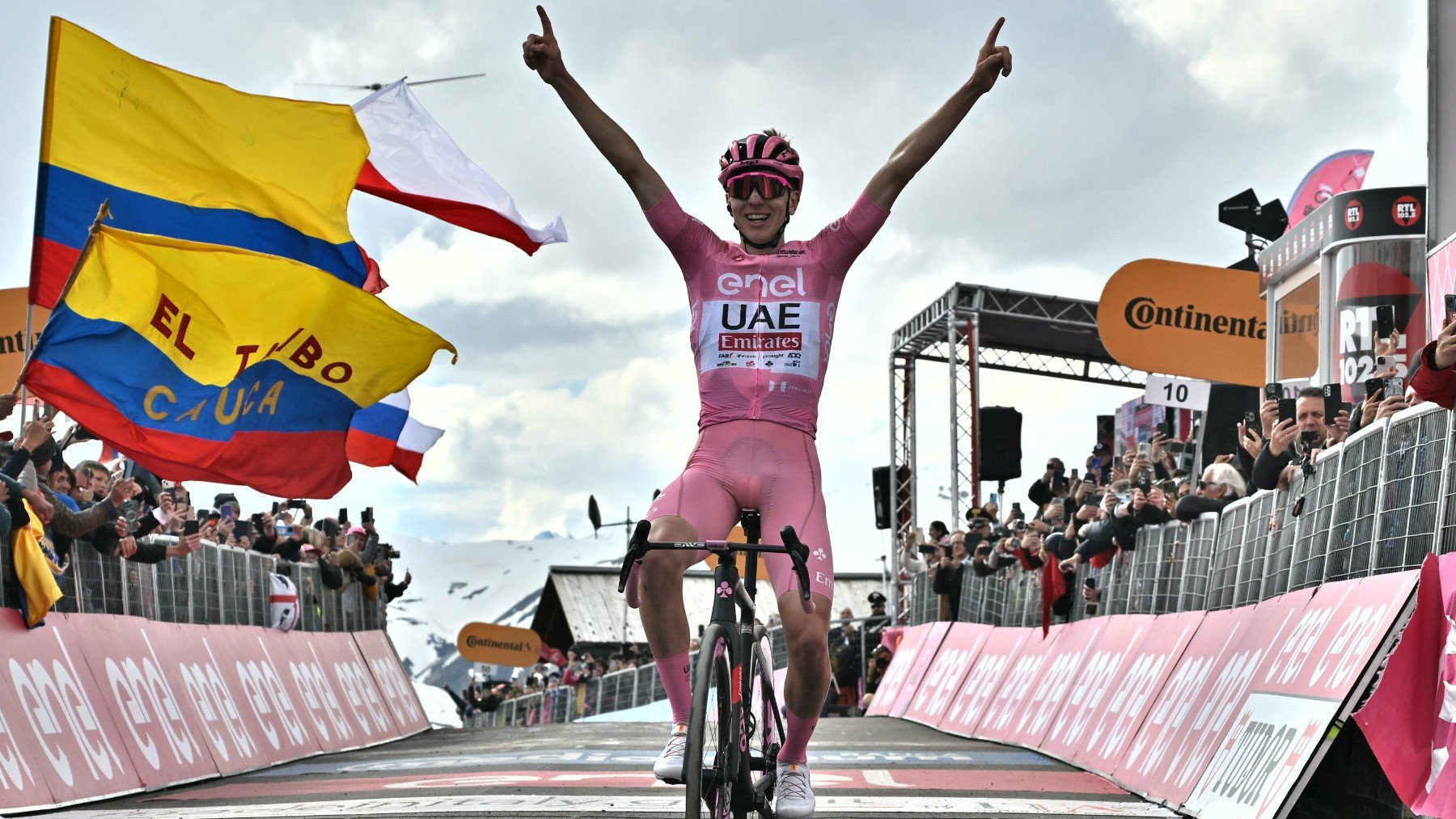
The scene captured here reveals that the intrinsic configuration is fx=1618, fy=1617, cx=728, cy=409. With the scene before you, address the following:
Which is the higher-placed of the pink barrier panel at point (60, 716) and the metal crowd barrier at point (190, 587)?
the metal crowd barrier at point (190, 587)

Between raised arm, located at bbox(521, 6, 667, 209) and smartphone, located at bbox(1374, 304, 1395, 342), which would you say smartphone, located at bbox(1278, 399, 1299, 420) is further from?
raised arm, located at bbox(521, 6, 667, 209)

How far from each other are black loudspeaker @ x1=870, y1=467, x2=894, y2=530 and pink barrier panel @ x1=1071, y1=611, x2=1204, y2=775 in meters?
22.4

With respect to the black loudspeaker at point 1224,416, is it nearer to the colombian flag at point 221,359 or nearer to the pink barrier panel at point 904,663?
the pink barrier panel at point 904,663

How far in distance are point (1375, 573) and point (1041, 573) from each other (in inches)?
330

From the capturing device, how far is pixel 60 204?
10.1 m

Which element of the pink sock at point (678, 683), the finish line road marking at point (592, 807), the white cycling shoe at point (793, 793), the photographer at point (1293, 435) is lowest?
the finish line road marking at point (592, 807)

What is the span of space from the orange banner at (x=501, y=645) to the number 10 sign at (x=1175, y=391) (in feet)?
130

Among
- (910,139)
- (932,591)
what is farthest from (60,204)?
(932,591)

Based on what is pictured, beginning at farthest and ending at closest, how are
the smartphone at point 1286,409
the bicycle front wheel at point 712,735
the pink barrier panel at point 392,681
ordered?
1. the pink barrier panel at point 392,681
2. the smartphone at point 1286,409
3. the bicycle front wheel at point 712,735

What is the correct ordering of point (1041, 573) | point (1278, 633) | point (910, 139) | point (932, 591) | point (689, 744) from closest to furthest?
point (689, 744)
point (910, 139)
point (1278, 633)
point (1041, 573)
point (932, 591)

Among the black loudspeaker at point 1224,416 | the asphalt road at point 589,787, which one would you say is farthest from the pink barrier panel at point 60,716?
the black loudspeaker at point 1224,416

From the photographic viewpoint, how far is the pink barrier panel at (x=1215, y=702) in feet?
25.8

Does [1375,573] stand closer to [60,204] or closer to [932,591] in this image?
[60,204]

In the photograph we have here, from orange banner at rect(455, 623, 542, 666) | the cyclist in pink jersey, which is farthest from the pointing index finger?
orange banner at rect(455, 623, 542, 666)
